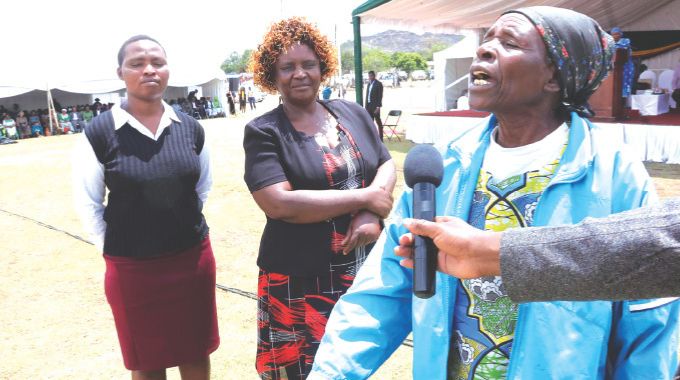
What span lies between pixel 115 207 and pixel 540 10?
200 cm

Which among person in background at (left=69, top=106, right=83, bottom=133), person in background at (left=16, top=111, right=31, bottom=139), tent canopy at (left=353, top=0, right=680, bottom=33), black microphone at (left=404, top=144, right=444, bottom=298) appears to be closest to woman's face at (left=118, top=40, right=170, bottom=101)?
black microphone at (left=404, top=144, right=444, bottom=298)

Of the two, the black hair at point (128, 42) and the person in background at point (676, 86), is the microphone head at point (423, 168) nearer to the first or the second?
the black hair at point (128, 42)

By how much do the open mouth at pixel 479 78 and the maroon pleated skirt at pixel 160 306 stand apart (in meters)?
1.75

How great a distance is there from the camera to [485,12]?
15.1m

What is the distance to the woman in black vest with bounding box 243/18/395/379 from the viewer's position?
228cm

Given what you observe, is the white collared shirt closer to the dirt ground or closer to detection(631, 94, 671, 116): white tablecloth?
the dirt ground

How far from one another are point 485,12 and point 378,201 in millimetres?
14268

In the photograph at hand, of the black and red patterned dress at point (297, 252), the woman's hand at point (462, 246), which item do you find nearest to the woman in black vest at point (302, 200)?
the black and red patterned dress at point (297, 252)

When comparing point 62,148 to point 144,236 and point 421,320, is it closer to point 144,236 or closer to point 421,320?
point 144,236

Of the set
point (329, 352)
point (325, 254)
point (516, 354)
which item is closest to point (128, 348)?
point (325, 254)

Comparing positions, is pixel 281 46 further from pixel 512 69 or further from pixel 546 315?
pixel 546 315

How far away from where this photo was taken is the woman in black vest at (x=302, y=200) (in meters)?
2.28

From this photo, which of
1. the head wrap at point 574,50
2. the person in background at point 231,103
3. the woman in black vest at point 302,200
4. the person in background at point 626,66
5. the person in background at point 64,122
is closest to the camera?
the head wrap at point 574,50

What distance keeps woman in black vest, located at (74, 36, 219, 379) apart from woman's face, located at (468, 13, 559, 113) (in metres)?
1.63
